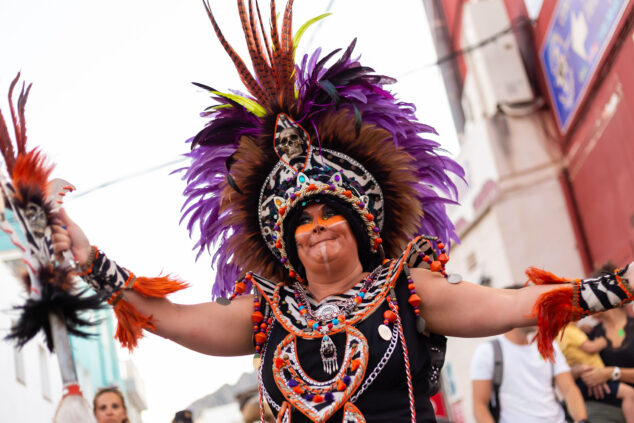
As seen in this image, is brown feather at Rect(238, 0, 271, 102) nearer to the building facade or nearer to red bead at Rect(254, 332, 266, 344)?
red bead at Rect(254, 332, 266, 344)

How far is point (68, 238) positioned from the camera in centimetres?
216

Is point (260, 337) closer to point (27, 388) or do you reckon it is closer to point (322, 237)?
point (322, 237)

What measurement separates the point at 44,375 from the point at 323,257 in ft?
6.26

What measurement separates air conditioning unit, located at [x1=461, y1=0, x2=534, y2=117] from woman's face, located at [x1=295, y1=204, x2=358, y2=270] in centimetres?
637

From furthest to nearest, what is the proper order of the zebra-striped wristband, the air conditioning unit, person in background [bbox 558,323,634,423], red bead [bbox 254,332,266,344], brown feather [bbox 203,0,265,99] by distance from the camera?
the air conditioning unit → person in background [bbox 558,323,634,423] → brown feather [bbox 203,0,265,99] → red bead [bbox 254,332,266,344] → the zebra-striped wristband

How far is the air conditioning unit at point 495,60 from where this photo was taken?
8.45 meters

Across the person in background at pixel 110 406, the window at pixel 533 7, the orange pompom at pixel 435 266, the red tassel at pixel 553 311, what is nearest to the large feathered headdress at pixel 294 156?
the orange pompom at pixel 435 266

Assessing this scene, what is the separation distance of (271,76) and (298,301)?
27.8 inches

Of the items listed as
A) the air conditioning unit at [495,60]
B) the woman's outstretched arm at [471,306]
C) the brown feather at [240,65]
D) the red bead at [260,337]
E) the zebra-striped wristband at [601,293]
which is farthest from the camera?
the air conditioning unit at [495,60]

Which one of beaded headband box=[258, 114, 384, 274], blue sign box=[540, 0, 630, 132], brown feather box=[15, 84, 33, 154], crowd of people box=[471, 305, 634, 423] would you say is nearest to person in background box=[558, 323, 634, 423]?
crowd of people box=[471, 305, 634, 423]

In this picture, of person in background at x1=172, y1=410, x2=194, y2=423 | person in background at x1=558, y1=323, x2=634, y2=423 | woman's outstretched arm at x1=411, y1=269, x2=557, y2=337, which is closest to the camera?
woman's outstretched arm at x1=411, y1=269, x2=557, y2=337

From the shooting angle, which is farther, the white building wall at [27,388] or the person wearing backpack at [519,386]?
the person wearing backpack at [519,386]

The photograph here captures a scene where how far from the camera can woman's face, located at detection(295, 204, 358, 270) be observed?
7.65 ft

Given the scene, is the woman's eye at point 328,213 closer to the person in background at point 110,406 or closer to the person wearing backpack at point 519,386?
the person wearing backpack at point 519,386
